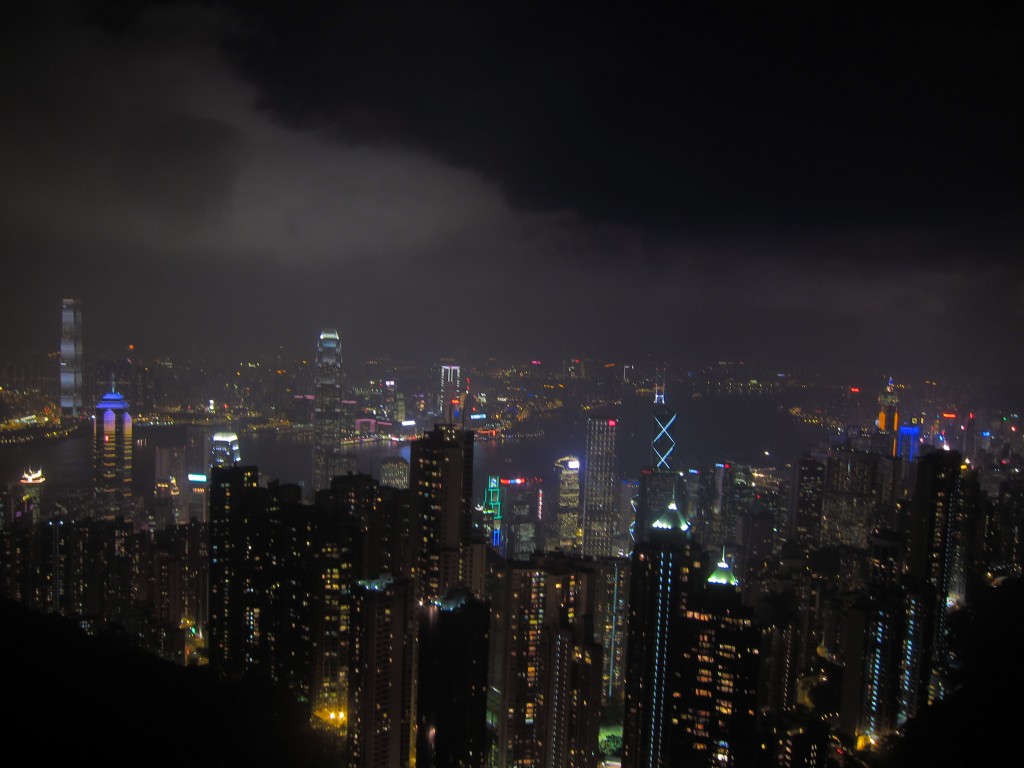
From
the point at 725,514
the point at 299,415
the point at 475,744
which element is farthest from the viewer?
the point at 725,514

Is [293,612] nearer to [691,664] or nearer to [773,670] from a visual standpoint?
[691,664]

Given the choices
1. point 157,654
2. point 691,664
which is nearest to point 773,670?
point 691,664

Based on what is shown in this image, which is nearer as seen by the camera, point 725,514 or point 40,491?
point 40,491

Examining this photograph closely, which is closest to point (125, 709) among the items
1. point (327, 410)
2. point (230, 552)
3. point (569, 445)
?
point (230, 552)

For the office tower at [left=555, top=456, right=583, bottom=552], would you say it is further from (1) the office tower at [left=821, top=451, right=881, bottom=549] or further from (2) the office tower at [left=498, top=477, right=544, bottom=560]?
(1) the office tower at [left=821, top=451, right=881, bottom=549]

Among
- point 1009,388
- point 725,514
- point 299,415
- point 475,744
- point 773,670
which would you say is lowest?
point 475,744

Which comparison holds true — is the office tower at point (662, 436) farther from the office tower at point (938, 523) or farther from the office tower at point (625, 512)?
the office tower at point (938, 523)

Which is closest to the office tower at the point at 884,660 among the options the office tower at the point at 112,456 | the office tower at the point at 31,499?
the office tower at the point at 112,456
